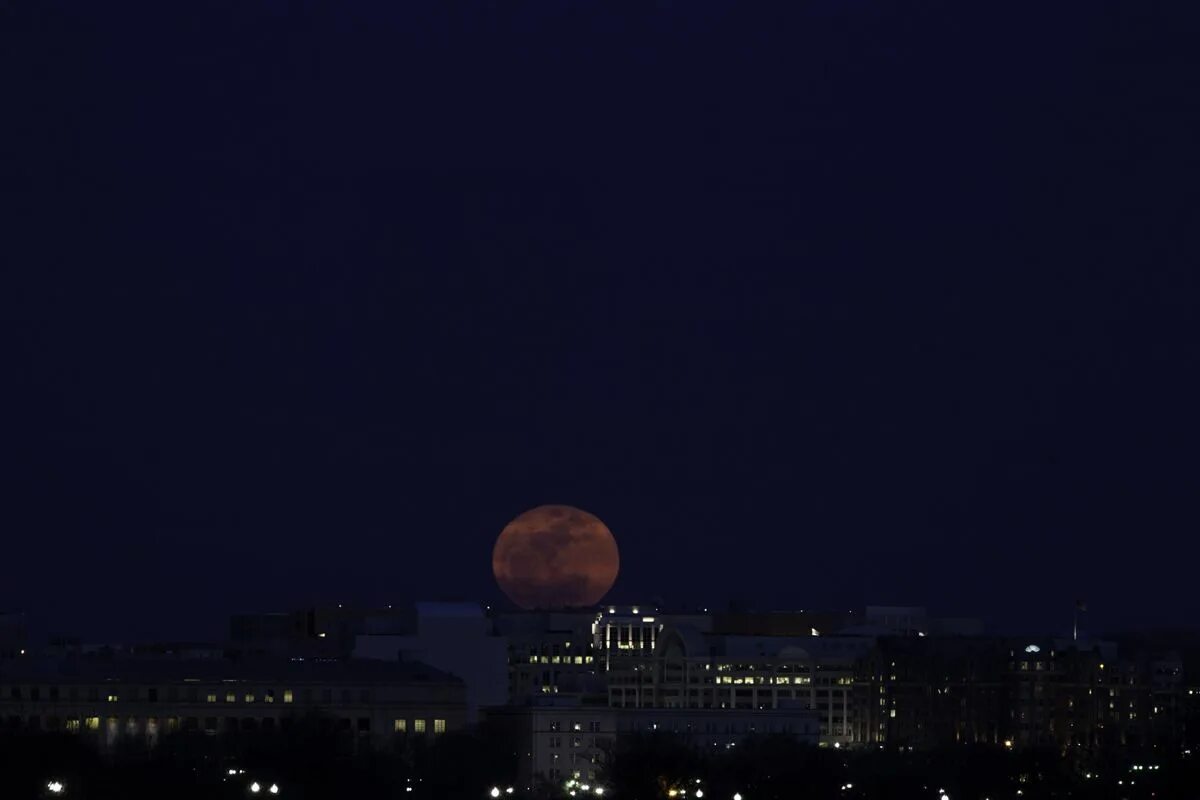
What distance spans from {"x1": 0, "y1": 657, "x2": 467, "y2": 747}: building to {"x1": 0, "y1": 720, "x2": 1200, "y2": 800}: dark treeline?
22.2 feet

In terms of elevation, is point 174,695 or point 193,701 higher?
point 174,695

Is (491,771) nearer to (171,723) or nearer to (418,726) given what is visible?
(418,726)

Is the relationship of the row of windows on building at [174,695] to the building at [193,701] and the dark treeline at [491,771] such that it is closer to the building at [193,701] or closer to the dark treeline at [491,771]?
the building at [193,701]

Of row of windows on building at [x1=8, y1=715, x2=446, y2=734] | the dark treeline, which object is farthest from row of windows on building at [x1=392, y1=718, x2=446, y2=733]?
the dark treeline

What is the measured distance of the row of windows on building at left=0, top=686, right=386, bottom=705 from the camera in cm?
19450

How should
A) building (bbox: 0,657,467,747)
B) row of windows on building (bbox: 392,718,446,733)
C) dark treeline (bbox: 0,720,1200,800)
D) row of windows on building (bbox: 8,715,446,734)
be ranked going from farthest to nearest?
row of windows on building (bbox: 392,718,446,733), building (bbox: 0,657,467,747), row of windows on building (bbox: 8,715,446,734), dark treeline (bbox: 0,720,1200,800)

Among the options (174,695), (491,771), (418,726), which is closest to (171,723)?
(174,695)

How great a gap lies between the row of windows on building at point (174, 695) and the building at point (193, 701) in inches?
Answer: 2.1

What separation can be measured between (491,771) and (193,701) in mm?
27372

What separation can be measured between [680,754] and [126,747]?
2893 cm

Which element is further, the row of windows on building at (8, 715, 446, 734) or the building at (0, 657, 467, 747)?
the building at (0, 657, 467, 747)

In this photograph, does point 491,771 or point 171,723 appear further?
point 171,723

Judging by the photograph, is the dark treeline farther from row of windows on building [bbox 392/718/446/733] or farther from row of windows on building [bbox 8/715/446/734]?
row of windows on building [bbox 8/715/446/734]

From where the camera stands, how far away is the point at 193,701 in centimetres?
19638
